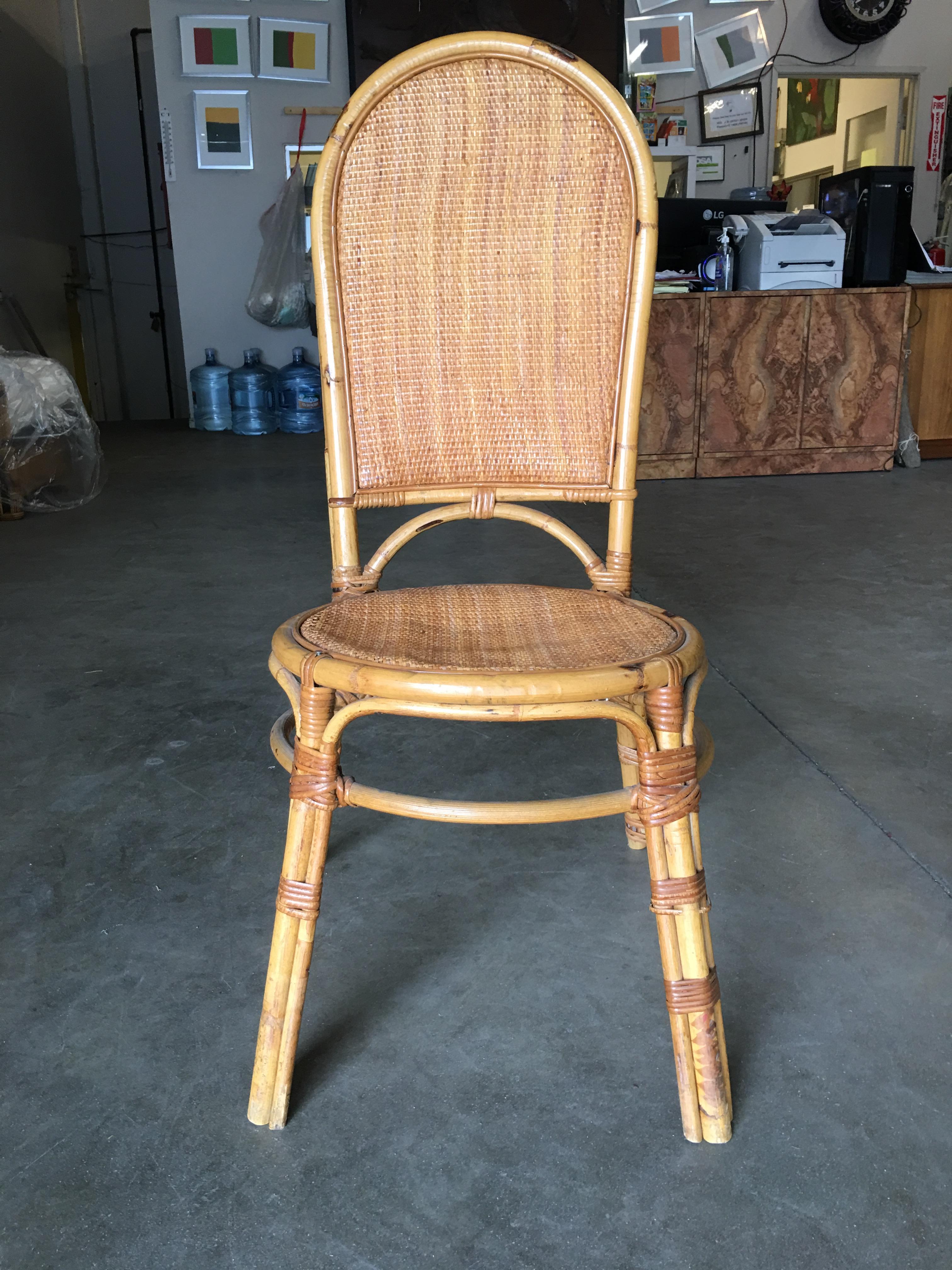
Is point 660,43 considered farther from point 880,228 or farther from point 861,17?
point 880,228

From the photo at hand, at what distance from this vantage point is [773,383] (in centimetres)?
404

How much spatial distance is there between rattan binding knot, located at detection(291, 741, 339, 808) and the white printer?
143 inches

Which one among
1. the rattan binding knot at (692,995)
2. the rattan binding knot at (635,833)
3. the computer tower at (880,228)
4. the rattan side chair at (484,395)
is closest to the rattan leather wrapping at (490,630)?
the rattan side chair at (484,395)

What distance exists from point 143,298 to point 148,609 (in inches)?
244

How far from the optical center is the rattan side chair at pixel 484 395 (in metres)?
0.83

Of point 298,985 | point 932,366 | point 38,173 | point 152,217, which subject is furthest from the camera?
point 152,217

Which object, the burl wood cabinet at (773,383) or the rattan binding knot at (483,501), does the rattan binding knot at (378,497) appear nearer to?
the rattan binding knot at (483,501)

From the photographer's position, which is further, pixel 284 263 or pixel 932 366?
pixel 284 263

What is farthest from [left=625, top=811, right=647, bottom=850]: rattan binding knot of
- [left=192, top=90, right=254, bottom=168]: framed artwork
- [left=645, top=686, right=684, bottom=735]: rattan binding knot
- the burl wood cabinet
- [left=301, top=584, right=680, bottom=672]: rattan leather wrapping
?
[left=192, top=90, right=254, bottom=168]: framed artwork

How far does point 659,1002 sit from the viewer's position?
3.34 ft

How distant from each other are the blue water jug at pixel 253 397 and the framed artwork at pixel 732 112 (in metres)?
2.73

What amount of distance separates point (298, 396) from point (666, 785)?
509 centimetres

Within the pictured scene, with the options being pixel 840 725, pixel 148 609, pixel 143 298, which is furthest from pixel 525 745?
pixel 143 298

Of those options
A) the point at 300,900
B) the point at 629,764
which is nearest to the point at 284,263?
the point at 629,764
